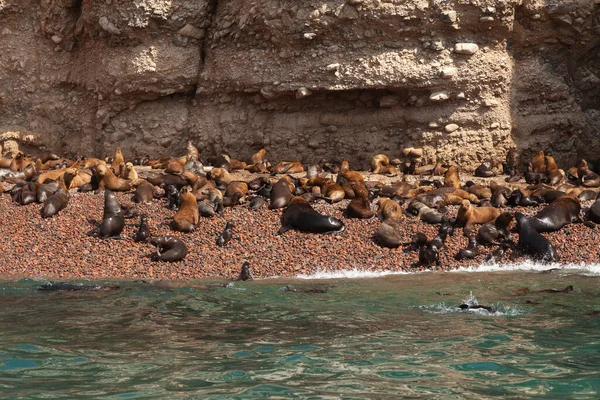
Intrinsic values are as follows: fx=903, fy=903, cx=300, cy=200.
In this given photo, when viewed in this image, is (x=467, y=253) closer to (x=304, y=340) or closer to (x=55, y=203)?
(x=304, y=340)

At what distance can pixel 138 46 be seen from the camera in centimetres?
1912

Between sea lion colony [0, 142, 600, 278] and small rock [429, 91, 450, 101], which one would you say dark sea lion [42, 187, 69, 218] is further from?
small rock [429, 91, 450, 101]

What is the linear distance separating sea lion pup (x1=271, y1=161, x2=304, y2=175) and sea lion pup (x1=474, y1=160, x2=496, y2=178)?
3.38 meters

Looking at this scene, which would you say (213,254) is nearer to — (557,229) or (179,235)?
(179,235)

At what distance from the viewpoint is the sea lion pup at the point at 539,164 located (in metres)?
16.8

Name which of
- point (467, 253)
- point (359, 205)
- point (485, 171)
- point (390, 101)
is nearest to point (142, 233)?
point (359, 205)

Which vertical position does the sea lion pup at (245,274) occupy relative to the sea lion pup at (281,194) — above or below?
below

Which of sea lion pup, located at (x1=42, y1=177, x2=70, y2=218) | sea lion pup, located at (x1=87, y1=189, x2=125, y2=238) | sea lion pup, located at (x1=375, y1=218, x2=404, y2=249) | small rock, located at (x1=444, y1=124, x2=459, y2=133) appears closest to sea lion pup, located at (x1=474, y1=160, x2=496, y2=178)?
small rock, located at (x1=444, y1=124, x2=459, y2=133)

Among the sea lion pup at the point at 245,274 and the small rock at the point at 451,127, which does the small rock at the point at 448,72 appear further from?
the sea lion pup at the point at 245,274

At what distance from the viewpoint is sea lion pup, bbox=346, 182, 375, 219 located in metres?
13.8

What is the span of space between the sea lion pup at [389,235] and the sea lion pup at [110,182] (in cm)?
486

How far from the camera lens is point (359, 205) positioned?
13922 mm

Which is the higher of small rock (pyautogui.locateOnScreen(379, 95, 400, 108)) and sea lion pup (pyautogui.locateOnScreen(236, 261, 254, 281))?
small rock (pyautogui.locateOnScreen(379, 95, 400, 108))

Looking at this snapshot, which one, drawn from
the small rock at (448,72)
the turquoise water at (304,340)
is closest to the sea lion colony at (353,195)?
the turquoise water at (304,340)
